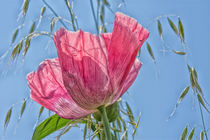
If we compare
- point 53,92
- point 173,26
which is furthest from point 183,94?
point 53,92

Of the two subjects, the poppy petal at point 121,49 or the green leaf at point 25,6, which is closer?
the poppy petal at point 121,49

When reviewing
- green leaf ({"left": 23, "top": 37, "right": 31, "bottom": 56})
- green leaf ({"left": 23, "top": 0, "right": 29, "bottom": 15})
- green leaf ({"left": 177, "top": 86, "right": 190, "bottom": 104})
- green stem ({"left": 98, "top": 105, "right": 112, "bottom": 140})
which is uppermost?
green leaf ({"left": 23, "top": 0, "right": 29, "bottom": 15})

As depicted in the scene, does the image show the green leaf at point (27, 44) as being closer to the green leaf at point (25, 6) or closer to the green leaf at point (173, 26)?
the green leaf at point (25, 6)

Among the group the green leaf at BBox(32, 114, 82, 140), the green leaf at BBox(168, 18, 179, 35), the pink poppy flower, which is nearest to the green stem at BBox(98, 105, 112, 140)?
the pink poppy flower

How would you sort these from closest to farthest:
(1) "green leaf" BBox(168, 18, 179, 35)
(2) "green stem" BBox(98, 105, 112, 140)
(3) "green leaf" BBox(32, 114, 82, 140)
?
(2) "green stem" BBox(98, 105, 112, 140) < (3) "green leaf" BBox(32, 114, 82, 140) < (1) "green leaf" BBox(168, 18, 179, 35)

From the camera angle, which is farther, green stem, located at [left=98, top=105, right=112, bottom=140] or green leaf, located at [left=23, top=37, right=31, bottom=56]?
green leaf, located at [left=23, top=37, right=31, bottom=56]

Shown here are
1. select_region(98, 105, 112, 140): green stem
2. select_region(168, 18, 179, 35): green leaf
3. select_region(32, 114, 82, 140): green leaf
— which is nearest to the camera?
select_region(98, 105, 112, 140): green stem

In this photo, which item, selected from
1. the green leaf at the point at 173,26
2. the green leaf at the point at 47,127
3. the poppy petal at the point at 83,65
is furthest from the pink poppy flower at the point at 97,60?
the green leaf at the point at 173,26

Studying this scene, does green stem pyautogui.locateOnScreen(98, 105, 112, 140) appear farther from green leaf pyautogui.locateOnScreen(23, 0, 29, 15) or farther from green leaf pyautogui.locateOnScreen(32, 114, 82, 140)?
green leaf pyautogui.locateOnScreen(23, 0, 29, 15)

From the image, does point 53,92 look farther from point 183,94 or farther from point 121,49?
point 183,94

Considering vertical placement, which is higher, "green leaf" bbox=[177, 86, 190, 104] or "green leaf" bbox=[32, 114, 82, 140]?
"green leaf" bbox=[32, 114, 82, 140]

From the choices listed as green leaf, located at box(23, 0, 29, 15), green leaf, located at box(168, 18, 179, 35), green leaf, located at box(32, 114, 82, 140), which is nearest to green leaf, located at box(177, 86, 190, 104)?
green leaf, located at box(168, 18, 179, 35)
